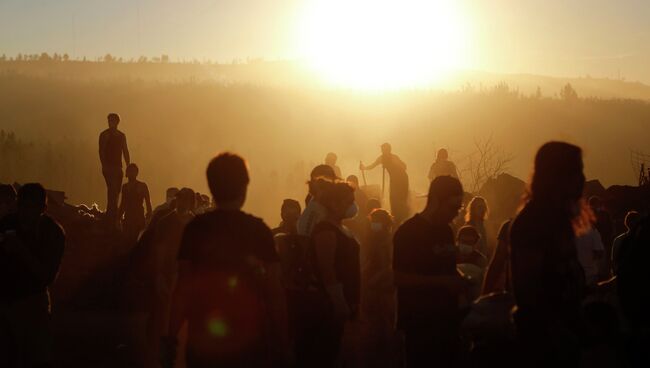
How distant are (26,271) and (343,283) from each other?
2.41 m

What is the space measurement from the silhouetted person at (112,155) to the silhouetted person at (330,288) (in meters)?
10.6

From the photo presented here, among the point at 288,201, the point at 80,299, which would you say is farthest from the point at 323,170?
the point at 80,299

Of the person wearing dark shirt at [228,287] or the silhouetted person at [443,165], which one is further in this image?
the silhouetted person at [443,165]

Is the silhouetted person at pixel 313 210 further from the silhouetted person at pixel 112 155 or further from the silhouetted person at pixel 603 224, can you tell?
the silhouetted person at pixel 112 155

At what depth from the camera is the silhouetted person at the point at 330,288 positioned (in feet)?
23.7

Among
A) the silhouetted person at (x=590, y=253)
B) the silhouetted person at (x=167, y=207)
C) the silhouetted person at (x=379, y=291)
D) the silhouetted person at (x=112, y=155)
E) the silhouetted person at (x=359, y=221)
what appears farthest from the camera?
the silhouetted person at (x=112, y=155)

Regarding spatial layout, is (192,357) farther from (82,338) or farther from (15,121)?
(15,121)

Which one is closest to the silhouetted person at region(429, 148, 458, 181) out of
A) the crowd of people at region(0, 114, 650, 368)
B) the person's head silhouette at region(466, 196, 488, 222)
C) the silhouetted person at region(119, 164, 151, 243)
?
the silhouetted person at region(119, 164, 151, 243)

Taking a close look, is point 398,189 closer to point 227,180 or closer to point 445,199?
point 445,199

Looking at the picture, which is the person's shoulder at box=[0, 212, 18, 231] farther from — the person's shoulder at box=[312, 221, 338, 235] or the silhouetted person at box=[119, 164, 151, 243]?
the silhouetted person at box=[119, 164, 151, 243]

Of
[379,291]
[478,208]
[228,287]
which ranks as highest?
[228,287]

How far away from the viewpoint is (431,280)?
21.9 ft

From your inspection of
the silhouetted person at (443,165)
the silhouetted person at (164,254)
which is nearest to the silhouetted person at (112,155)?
the silhouetted person at (443,165)

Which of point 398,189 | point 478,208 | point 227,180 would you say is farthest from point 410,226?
point 398,189
